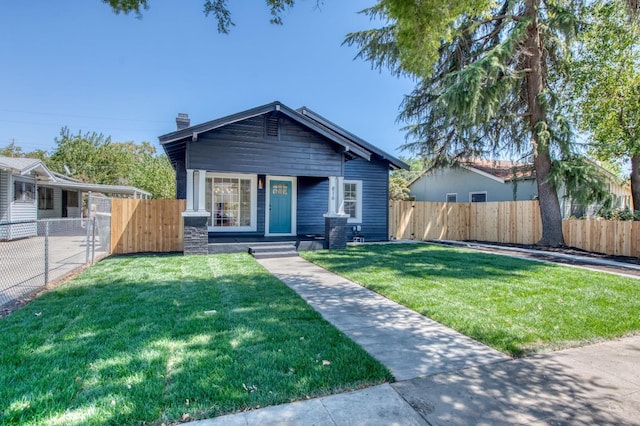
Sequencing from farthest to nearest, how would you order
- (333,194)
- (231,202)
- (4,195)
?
(4,195) < (231,202) < (333,194)

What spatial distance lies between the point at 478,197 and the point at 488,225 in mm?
3041

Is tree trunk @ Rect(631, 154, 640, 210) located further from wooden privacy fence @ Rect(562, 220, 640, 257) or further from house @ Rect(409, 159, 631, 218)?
wooden privacy fence @ Rect(562, 220, 640, 257)

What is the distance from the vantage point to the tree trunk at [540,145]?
37.9 ft

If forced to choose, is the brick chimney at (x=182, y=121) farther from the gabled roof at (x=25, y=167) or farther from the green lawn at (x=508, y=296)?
the green lawn at (x=508, y=296)

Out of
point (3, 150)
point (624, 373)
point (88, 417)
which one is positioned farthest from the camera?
point (3, 150)

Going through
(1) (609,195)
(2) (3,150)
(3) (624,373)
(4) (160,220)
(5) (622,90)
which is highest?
(2) (3,150)

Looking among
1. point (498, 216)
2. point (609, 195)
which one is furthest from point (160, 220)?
point (609, 195)

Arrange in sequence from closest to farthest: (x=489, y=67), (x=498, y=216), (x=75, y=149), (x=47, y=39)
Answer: (x=489, y=67) < (x=47, y=39) < (x=498, y=216) < (x=75, y=149)

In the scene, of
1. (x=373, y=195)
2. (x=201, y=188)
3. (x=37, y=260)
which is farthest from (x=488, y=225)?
(x=37, y=260)

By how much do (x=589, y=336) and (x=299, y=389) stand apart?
3.47m

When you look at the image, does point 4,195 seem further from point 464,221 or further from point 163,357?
point 464,221

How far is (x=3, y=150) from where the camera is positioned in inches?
1452

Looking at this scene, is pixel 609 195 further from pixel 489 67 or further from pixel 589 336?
pixel 589 336

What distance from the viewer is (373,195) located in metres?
14.1
